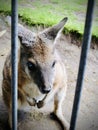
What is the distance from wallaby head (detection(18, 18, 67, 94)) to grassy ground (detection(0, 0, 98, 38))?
158cm

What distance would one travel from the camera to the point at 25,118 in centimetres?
273

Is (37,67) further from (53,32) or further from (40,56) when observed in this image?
(53,32)

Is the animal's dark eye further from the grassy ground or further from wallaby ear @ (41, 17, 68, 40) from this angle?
the grassy ground

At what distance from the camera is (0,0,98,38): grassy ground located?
155 inches

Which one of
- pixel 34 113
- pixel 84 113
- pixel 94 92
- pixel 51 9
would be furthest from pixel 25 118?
pixel 51 9

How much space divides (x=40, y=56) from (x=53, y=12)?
2232 millimetres

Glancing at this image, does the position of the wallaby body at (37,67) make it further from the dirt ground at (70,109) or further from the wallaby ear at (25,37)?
the dirt ground at (70,109)

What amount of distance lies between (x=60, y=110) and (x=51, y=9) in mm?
2051

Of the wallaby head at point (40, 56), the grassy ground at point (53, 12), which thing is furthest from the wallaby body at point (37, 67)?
the grassy ground at point (53, 12)

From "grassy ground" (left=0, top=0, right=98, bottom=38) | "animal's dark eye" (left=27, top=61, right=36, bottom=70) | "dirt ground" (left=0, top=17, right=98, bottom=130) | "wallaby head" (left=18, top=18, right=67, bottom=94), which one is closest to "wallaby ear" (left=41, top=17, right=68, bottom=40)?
"wallaby head" (left=18, top=18, right=67, bottom=94)

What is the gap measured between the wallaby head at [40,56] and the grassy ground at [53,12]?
62.3 inches

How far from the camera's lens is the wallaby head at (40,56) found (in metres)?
2.11

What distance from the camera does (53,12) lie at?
4.27 m

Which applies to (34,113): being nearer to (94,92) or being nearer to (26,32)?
(94,92)
